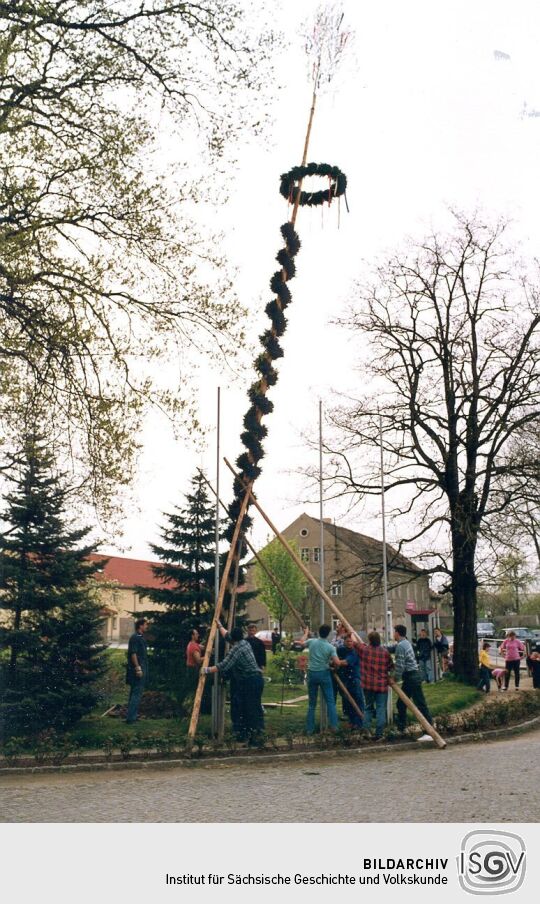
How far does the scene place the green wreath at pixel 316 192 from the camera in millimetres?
18031

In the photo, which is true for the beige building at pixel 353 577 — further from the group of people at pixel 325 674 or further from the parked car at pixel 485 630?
the group of people at pixel 325 674

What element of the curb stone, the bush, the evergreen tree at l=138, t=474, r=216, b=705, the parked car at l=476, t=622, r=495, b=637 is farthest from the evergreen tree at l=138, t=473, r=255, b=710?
the parked car at l=476, t=622, r=495, b=637

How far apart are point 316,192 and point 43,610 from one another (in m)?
9.61

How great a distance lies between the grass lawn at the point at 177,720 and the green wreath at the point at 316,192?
9.93 meters

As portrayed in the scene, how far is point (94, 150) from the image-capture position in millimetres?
14680

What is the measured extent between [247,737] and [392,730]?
2532mm

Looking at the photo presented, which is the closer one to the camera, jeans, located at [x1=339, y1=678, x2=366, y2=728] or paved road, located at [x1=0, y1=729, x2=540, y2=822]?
paved road, located at [x1=0, y1=729, x2=540, y2=822]

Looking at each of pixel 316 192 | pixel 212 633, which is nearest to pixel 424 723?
pixel 212 633

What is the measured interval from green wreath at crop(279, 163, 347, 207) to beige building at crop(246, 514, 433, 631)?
10388mm

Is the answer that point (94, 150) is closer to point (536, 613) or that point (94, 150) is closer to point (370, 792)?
point (370, 792)

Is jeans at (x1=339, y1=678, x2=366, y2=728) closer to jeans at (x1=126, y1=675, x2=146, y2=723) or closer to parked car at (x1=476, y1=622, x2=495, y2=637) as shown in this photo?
jeans at (x1=126, y1=675, x2=146, y2=723)
